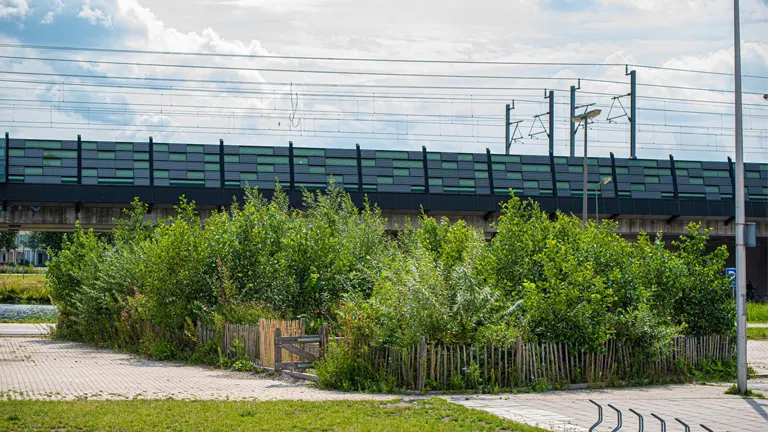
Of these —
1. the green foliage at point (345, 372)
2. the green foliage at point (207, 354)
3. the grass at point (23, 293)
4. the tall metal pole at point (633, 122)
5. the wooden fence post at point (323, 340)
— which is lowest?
the grass at point (23, 293)

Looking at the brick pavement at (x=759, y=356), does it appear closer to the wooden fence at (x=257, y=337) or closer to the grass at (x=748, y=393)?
the grass at (x=748, y=393)

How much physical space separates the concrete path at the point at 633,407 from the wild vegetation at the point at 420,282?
4.80ft

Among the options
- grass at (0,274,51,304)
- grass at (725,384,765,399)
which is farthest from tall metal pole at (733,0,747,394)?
grass at (0,274,51,304)

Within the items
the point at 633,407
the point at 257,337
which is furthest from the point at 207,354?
the point at 633,407

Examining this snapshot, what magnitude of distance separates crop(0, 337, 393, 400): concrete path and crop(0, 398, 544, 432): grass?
129 centimetres

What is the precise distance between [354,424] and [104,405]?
4176 mm

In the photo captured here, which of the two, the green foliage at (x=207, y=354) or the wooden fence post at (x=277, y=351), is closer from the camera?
the wooden fence post at (x=277, y=351)

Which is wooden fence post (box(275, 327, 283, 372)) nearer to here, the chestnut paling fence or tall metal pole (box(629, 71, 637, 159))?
the chestnut paling fence

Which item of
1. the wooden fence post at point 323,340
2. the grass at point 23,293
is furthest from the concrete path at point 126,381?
the grass at point 23,293

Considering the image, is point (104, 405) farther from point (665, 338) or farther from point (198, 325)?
point (665, 338)

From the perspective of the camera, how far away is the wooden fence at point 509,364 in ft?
51.9

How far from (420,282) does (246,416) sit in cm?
538

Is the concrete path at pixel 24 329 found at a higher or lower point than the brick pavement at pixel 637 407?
lower

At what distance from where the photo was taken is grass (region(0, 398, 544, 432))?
447 inches
